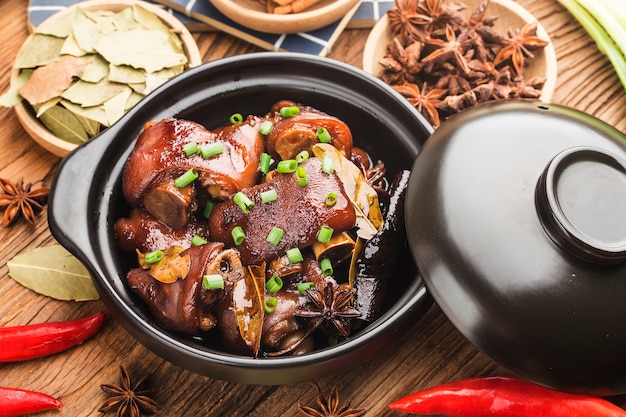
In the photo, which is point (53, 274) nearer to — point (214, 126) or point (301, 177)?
point (214, 126)

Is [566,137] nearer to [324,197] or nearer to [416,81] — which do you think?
[324,197]

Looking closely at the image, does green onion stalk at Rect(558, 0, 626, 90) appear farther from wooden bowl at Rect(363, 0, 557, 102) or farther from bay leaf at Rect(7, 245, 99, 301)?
bay leaf at Rect(7, 245, 99, 301)

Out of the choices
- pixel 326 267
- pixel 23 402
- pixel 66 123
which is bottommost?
pixel 23 402

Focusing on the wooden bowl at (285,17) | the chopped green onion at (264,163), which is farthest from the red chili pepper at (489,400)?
the wooden bowl at (285,17)

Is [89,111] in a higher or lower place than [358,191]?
lower

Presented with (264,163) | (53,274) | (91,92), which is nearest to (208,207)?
(264,163)

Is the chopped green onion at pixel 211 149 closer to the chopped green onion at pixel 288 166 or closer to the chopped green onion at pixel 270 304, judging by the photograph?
the chopped green onion at pixel 288 166

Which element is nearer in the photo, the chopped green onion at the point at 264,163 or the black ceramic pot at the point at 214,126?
the black ceramic pot at the point at 214,126
